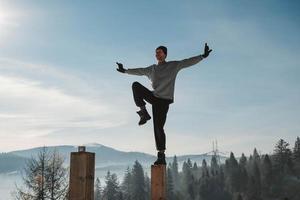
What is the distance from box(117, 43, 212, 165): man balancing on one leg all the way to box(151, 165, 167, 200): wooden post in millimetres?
830

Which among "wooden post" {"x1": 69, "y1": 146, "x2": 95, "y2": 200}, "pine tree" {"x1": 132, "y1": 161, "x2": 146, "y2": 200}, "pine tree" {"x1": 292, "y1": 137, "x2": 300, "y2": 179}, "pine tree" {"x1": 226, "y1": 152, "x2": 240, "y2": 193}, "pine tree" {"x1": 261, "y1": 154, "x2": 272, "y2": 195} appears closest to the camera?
"wooden post" {"x1": 69, "y1": 146, "x2": 95, "y2": 200}

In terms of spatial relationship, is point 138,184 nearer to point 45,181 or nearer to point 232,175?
point 232,175

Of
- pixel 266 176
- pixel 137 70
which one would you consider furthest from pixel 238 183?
pixel 137 70

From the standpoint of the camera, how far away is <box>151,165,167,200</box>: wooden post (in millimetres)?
5254

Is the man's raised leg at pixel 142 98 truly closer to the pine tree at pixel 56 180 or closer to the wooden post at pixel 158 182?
the wooden post at pixel 158 182

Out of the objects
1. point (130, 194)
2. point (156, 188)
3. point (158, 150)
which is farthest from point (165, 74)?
point (130, 194)

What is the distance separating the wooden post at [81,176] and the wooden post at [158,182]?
1073mm

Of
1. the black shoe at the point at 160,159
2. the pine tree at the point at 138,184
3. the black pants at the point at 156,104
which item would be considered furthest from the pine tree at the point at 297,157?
the black shoe at the point at 160,159

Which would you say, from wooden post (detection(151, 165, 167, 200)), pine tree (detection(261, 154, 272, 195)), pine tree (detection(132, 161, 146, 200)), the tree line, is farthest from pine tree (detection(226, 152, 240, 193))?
wooden post (detection(151, 165, 167, 200))

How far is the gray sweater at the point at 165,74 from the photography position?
21.9 feet

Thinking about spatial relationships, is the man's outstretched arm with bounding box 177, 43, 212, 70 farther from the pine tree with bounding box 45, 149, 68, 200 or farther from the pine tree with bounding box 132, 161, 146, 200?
the pine tree with bounding box 132, 161, 146, 200

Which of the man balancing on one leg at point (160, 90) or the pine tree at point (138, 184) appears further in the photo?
the pine tree at point (138, 184)

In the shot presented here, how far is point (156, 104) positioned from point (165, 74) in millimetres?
541

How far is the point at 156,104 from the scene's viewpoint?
6605 millimetres
